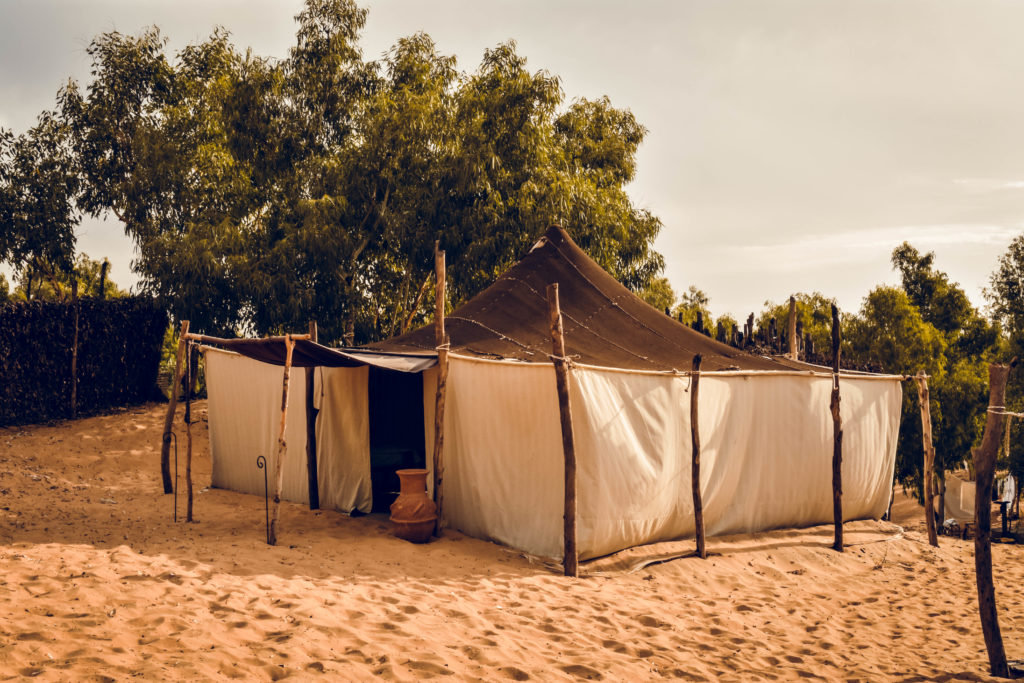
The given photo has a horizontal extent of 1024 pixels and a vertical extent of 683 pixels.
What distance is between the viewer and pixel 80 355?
13398mm

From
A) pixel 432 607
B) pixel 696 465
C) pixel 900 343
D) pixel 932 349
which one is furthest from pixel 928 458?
pixel 932 349

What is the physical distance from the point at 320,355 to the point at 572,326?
122 inches

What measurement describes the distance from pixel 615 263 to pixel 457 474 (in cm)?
1013

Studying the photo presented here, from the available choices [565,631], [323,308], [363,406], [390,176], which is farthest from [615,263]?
[565,631]

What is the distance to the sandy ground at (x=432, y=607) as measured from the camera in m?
4.34

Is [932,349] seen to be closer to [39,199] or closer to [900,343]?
[900,343]

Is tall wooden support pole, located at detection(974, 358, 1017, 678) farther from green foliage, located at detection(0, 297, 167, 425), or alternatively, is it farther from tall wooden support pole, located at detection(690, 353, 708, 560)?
green foliage, located at detection(0, 297, 167, 425)

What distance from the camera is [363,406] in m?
8.57

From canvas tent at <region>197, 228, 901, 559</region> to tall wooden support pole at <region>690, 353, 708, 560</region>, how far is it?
212 millimetres

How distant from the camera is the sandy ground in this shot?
434 centimetres

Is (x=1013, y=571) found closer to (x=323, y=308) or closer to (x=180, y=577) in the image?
(x=180, y=577)

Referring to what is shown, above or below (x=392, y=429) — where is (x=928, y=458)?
below

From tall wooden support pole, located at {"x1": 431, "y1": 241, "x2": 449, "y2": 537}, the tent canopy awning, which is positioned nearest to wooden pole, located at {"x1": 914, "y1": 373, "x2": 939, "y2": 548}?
tall wooden support pole, located at {"x1": 431, "y1": 241, "x2": 449, "y2": 537}

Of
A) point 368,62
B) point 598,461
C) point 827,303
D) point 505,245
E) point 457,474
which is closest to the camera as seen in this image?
point 598,461
